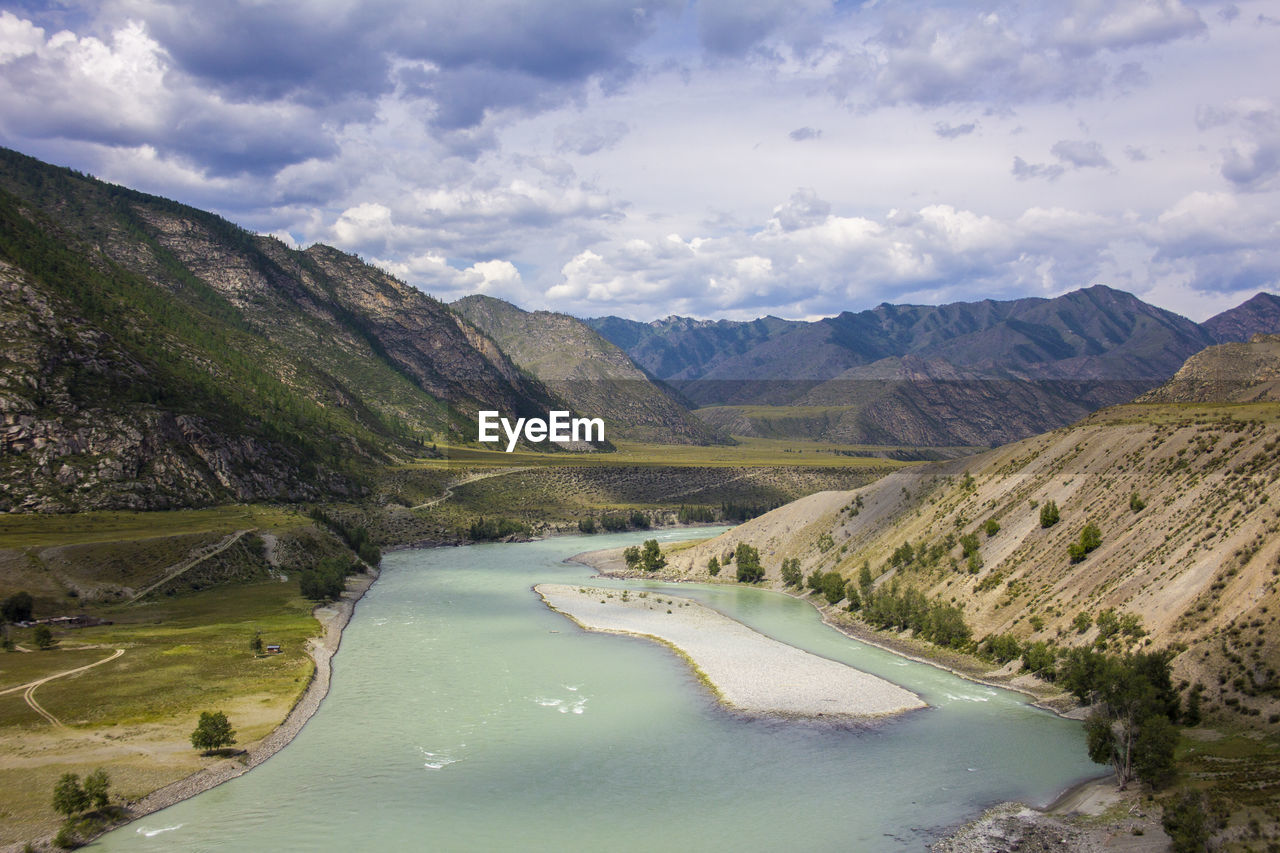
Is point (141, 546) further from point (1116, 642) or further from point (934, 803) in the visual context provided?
point (1116, 642)

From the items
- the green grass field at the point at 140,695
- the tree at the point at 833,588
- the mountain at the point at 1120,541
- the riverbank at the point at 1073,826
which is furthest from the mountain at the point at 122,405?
the riverbank at the point at 1073,826

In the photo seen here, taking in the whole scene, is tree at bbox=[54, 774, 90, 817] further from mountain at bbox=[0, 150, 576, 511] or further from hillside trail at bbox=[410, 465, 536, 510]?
hillside trail at bbox=[410, 465, 536, 510]

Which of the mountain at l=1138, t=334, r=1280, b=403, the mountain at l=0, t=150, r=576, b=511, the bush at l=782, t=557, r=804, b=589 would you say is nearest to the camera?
the mountain at l=1138, t=334, r=1280, b=403

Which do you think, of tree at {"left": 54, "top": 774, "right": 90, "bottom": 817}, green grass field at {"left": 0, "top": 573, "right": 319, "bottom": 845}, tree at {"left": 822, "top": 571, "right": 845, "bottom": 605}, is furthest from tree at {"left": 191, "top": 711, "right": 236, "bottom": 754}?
tree at {"left": 822, "top": 571, "right": 845, "bottom": 605}

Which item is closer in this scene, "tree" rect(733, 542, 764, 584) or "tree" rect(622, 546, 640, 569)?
"tree" rect(733, 542, 764, 584)

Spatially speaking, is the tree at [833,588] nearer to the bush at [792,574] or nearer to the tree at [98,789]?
the bush at [792,574]

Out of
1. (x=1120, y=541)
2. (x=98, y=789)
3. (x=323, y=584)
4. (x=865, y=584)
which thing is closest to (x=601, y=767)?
(x=98, y=789)

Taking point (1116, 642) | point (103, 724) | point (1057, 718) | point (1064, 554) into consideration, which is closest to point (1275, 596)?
point (1116, 642)
